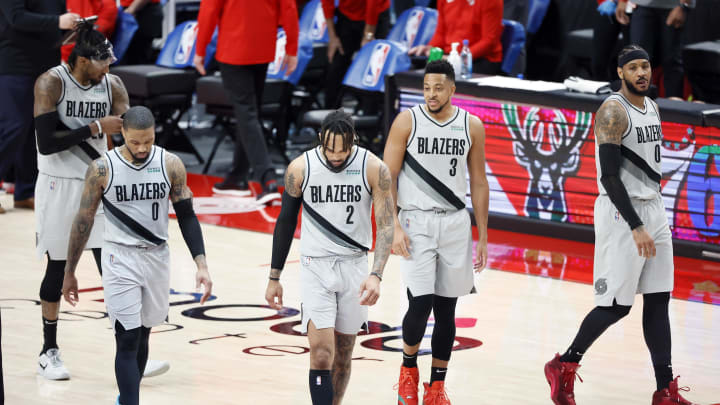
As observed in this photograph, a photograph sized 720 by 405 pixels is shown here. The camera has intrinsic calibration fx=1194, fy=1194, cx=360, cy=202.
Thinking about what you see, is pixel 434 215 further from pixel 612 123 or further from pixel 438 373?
pixel 612 123

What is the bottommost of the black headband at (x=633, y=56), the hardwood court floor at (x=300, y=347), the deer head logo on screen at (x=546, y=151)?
the hardwood court floor at (x=300, y=347)

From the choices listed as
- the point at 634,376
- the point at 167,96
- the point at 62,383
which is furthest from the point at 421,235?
the point at 167,96

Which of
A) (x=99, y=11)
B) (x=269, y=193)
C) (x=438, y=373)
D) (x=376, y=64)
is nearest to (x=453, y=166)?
(x=438, y=373)

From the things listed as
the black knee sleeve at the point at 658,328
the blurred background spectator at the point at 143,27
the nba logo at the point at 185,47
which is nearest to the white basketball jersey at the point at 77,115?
the black knee sleeve at the point at 658,328

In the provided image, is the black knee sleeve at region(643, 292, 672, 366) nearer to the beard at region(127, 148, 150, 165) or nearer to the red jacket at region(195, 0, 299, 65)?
the beard at region(127, 148, 150, 165)

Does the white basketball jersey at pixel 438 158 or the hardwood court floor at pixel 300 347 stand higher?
the white basketball jersey at pixel 438 158

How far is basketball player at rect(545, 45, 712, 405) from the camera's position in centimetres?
571

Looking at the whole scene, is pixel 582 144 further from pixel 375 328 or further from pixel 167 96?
pixel 167 96

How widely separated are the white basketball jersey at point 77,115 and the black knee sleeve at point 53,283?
49cm

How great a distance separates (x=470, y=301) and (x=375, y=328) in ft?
3.02

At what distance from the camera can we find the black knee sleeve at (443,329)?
572cm

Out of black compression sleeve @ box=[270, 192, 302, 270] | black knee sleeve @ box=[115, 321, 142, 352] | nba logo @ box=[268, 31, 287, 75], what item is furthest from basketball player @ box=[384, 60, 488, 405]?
nba logo @ box=[268, 31, 287, 75]

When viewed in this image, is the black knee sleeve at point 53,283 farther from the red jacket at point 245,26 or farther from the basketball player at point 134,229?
the red jacket at point 245,26

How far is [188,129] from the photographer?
1444 centimetres
